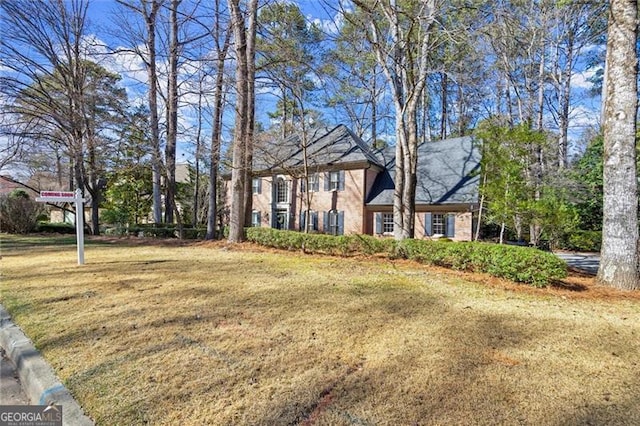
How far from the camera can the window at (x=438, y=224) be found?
658 inches

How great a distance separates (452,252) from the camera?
25.1 feet

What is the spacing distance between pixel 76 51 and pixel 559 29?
24.9m

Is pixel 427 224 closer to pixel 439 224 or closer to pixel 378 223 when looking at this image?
pixel 439 224

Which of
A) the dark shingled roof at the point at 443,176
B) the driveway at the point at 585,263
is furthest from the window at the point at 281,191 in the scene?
the driveway at the point at 585,263

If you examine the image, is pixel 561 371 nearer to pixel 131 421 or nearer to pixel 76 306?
pixel 131 421

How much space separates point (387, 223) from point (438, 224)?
2769mm

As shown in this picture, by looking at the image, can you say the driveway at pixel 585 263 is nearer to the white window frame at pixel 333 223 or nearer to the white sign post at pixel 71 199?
the white window frame at pixel 333 223

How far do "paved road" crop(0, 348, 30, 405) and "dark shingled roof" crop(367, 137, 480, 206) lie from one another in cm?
1614

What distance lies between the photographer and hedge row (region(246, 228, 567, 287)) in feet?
20.1

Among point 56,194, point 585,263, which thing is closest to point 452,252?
point 585,263

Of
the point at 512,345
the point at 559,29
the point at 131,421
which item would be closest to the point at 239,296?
the point at 131,421

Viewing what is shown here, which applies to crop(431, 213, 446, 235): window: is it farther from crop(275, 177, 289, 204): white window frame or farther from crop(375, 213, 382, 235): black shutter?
crop(275, 177, 289, 204): white window frame

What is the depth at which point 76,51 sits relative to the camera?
15.3 metres

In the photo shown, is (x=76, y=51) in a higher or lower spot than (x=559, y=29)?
lower
